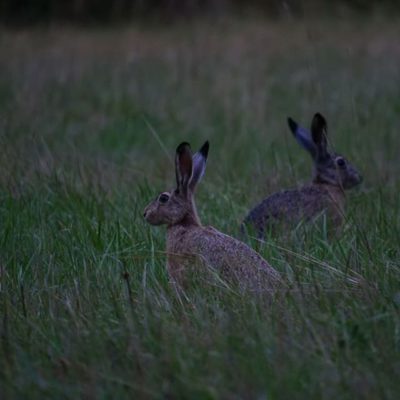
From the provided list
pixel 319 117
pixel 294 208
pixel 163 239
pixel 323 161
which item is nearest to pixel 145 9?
pixel 323 161

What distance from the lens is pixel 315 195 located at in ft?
21.4

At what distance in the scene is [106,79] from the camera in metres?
12.1

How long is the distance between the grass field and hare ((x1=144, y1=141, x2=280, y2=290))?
0.39ft

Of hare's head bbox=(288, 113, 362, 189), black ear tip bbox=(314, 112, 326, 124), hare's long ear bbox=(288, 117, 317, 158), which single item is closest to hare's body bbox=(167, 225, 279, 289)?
black ear tip bbox=(314, 112, 326, 124)

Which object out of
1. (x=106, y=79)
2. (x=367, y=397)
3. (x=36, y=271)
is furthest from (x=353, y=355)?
(x=106, y=79)

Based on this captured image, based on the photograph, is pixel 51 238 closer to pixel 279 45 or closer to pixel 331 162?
pixel 331 162

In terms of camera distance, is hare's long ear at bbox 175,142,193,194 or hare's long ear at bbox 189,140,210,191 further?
hare's long ear at bbox 189,140,210,191

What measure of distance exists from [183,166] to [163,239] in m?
0.57

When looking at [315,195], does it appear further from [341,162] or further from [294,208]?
[341,162]

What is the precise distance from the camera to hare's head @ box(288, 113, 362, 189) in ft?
22.5

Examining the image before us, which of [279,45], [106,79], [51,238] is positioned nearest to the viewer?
[51,238]

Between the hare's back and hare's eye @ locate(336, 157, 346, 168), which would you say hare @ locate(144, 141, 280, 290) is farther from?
hare's eye @ locate(336, 157, 346, 168)

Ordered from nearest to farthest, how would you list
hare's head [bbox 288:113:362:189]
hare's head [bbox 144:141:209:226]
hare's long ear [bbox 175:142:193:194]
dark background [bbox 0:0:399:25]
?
hare's long ear [bbox 175:142:193:194]
hare's head [bbox 144:141:209:226]
hare's head [bbox 288:113:362:189]
dark background [bbox 0:0:399:25]

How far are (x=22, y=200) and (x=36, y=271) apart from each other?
1.36m
